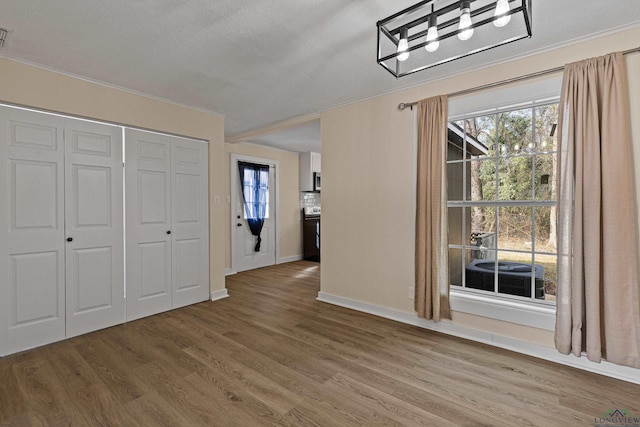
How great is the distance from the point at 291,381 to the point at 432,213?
6.23 feet

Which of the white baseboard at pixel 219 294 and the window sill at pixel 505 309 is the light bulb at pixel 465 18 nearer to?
the window sill at pixel 505 309

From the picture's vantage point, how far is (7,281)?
2.58m

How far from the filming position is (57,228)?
9.21 feet

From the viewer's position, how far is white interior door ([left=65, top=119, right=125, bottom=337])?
2893mm

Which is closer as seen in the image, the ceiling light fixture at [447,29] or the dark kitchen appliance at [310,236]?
the ceiling light fixture at [447,29]

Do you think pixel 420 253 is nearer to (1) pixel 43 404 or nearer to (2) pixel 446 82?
(2) pixel 446 82

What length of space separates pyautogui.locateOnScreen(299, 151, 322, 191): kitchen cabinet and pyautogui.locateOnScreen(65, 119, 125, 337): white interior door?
13.1 feet

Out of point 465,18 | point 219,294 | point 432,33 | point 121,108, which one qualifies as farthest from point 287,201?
point 465,18

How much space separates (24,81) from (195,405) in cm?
302

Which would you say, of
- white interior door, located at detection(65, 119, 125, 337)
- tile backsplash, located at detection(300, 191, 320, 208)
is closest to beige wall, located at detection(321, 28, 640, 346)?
white interior door, located at detection(65, 119, 125, 337)

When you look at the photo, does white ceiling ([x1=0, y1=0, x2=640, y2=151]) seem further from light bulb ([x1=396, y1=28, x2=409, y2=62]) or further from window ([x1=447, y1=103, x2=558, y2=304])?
window ([x1=447, y1=103, x2=558, y2=304])

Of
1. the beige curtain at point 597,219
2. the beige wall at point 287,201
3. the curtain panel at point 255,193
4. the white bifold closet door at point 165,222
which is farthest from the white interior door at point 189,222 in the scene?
the beige curtain at point 597,219

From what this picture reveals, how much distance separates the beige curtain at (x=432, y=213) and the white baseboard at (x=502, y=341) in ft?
0.45

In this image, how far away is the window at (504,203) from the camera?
2539 mm
